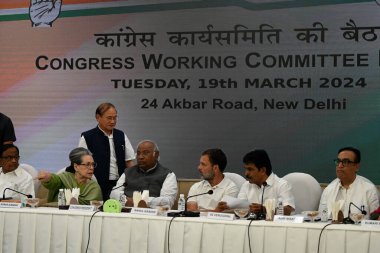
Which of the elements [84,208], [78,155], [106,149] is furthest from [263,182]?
[106,149]

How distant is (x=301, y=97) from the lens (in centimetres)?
725

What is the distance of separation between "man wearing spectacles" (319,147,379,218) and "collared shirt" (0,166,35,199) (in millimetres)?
2197

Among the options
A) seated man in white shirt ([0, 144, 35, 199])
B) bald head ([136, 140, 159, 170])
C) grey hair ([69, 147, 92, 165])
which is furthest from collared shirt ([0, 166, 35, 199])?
bald head ([136, 140, 159, 170])

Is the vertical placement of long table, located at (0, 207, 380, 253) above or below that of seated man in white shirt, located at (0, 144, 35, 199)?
below

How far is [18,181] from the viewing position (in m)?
6.60

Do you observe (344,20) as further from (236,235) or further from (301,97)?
(236,235)

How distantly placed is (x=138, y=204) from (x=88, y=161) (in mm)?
762

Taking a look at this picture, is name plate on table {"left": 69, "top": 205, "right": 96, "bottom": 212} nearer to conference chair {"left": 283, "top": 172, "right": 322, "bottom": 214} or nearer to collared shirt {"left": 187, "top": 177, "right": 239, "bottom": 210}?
collared shirt {"left": 187, "top": 177, "right": 239, "bottom": 210}

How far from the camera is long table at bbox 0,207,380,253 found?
16.2ft

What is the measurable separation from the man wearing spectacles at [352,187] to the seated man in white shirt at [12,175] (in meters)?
2.21

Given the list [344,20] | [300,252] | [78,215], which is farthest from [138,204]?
[344,20]

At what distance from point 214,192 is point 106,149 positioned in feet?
3.84

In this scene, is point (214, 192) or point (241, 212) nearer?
point (241, 212)

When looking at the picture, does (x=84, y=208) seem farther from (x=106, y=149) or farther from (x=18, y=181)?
(x=106, y=149)
